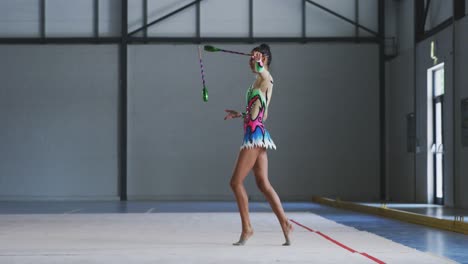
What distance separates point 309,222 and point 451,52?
762cm

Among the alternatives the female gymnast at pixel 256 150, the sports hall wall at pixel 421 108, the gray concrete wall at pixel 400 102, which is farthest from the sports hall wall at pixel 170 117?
the female gymnast at pixel 256 150

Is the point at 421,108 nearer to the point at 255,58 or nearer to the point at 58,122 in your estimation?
→ the point at 58,122

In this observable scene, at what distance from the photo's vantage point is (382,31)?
24.3m

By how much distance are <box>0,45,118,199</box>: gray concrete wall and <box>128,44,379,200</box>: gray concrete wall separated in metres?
0.77

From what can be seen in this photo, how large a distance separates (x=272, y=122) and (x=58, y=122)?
20.5 ft

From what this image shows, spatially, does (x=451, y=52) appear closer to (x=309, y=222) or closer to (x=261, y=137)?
(x=309, y=222)

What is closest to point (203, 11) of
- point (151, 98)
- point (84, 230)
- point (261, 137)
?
point (151, 98)

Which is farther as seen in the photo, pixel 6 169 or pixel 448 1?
pixel 6 169

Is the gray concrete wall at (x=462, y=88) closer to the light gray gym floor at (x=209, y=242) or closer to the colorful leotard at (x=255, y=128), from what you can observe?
the light gray gym floor at (x=209, y=242)

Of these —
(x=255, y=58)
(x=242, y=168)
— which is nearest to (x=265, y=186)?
(x=242, y=168)

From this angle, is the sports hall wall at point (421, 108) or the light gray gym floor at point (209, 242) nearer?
the light gray gym floor at point (209, 242)

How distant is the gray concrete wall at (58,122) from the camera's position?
24125 millimetres

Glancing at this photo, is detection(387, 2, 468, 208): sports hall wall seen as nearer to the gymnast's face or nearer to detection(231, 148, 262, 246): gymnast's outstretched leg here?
the gymnast's face

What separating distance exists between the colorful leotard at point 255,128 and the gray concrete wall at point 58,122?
16860 mm
